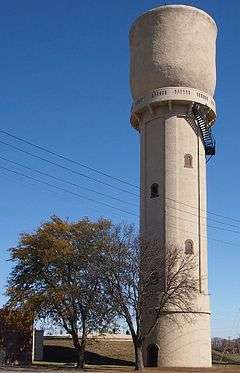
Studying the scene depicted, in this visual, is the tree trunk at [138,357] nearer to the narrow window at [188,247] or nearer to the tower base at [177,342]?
the tower base at [177,342]

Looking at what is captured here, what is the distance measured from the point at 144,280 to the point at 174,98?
48.3 feet

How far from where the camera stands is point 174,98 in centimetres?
4925

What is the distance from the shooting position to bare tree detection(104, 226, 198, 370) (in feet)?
143

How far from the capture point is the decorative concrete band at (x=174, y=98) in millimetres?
49375

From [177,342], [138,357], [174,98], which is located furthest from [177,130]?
[138,357]

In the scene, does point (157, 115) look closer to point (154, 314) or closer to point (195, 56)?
point (195, 56)

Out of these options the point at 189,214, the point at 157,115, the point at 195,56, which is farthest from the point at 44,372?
the point at 195,56

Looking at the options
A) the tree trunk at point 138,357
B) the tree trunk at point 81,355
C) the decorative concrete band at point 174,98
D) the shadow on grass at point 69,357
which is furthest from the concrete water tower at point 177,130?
the shadow on grass at point 69,357

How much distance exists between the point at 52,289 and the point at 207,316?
11919mm

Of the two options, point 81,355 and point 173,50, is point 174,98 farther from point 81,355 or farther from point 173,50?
point 81,355

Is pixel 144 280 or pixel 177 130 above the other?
pixel 177 130

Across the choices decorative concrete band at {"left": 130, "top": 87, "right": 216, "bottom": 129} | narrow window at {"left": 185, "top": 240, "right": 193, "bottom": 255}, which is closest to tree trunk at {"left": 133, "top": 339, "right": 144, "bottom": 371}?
narrow window at {"left": 185, "top": 240, "right": 193, "bottom": 255}

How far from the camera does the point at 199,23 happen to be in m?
51.0

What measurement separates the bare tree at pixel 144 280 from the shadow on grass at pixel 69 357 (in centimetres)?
932
